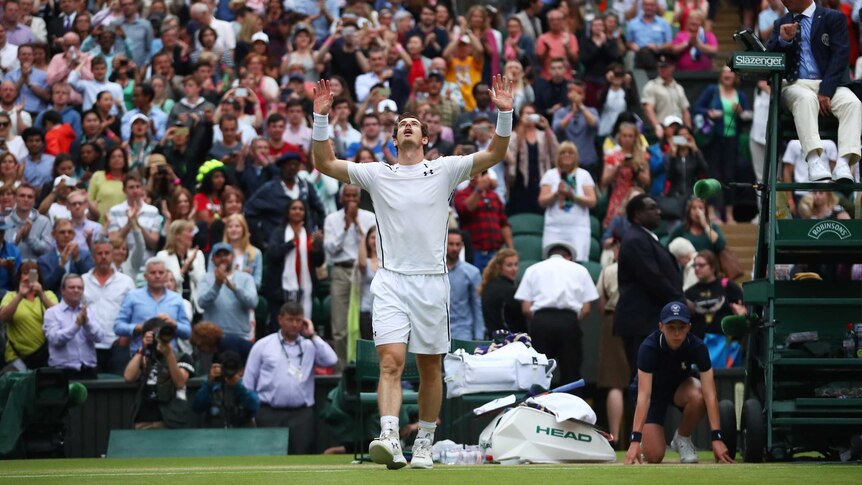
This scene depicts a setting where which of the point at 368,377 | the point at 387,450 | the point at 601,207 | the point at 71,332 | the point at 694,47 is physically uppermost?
the point at 694,47

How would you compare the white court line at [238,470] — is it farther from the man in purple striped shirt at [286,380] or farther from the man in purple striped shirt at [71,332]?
the man in purple striped shirt at [71,332]

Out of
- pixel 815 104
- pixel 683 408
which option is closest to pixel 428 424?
pixel 683 408

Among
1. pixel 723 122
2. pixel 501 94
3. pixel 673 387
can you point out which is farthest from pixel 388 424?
pixel 723 122

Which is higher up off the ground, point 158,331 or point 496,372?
point 158,331

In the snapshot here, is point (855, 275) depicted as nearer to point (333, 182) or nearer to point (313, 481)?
point (333, 182)

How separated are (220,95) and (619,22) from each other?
22.8 feet

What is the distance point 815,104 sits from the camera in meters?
12.8

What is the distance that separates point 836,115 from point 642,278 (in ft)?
9.12

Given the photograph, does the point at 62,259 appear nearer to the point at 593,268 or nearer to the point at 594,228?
the point at 593,268

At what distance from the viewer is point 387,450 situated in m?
10.8

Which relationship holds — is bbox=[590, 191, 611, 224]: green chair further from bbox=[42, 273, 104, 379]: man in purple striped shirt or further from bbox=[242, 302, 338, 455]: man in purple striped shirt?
bbox=[42, 273, 104, 379]: man in purple striped shirt

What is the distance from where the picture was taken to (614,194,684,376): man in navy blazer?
14906mm

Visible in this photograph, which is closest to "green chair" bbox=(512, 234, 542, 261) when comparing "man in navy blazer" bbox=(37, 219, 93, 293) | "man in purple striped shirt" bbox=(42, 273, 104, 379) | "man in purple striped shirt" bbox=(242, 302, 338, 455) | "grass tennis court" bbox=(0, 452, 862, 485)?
"man in purple striped shirt" bbox=(242, 302, 338, 455)

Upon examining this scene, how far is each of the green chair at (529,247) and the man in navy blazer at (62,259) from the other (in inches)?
205
